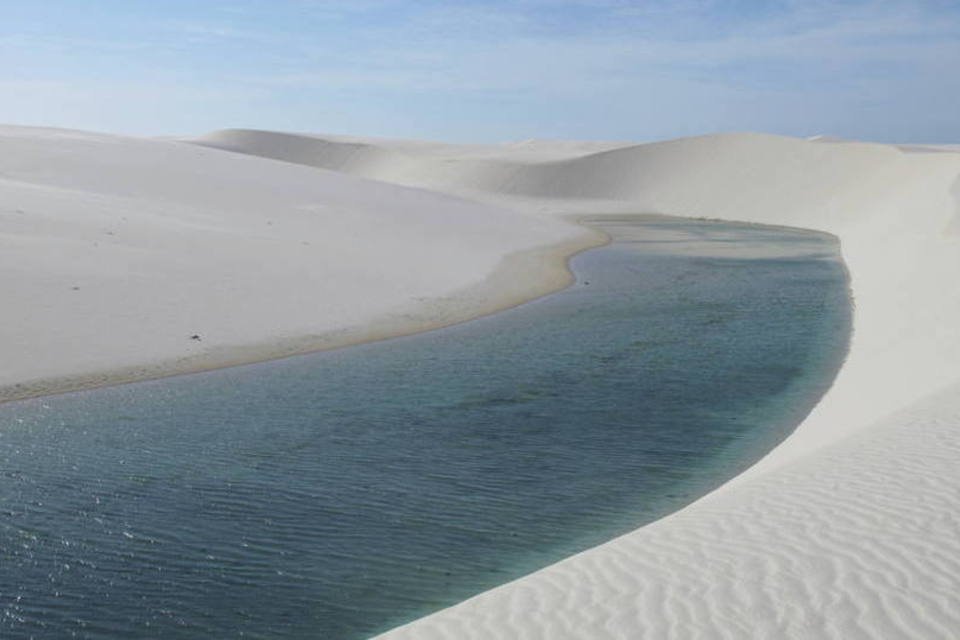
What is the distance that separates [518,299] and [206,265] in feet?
19.5

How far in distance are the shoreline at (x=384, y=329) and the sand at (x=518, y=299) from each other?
0.07 metres

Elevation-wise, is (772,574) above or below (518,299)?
above

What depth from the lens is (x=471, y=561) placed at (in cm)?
744

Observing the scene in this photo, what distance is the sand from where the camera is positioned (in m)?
5.30

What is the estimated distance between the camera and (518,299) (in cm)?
2114

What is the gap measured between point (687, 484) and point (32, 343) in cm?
845

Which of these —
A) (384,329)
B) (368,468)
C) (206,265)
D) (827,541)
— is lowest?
(384,329)

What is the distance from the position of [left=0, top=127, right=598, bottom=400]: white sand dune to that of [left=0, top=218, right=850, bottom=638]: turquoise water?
101 cm

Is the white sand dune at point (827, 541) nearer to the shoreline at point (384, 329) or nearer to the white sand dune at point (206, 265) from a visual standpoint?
the shoreline at point (384, 329)

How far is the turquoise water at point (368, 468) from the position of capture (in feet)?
22.6

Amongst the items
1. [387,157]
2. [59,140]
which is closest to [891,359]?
[59,140]

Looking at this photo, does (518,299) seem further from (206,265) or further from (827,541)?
(827,541)

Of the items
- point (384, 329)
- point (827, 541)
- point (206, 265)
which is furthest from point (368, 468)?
point (206, 265)

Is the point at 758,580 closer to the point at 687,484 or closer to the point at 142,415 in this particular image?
the point at 687,484
